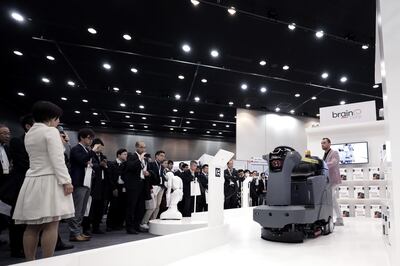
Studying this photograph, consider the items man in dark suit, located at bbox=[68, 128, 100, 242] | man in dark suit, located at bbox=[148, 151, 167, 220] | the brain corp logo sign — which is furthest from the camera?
the brain corp logo sign

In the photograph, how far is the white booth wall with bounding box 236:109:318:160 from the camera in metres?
13.0

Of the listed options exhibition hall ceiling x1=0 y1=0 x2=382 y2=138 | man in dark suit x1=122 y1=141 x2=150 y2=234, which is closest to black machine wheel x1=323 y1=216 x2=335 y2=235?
man in dark suit x1=122 y1=141 x2=150 y2=234

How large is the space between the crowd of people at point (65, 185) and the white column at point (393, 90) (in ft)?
7.33

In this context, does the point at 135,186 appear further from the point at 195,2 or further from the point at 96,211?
the point at 195,2

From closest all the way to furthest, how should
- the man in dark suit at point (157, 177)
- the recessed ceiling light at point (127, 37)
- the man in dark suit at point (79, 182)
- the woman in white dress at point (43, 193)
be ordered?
1. the woman in white dress at point (43, 193)
2. the man in dark suit at point (79, 182)
3. the man in dark suit at point (157, 177)
4. the recessed ceiling light at point (127, 37)

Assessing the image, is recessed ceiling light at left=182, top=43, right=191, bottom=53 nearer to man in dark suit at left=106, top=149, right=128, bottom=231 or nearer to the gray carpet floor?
man in dark suit at left=106, top=149, right=128, bottom=231

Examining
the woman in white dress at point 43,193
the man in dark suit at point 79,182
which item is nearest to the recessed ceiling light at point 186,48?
the man in dark suit at point 79,182

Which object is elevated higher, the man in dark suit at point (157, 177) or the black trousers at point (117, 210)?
the man in dark suit at point (157, 177)

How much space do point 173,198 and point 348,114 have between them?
4805mm

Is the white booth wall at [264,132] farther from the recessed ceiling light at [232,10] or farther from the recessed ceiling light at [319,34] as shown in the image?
the recessed ceiling light at [232,10]

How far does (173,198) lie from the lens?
538 centimetres

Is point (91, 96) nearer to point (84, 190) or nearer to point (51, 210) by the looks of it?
point (84, 190)

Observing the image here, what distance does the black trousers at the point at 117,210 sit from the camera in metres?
5.22

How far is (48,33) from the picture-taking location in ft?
21.5
